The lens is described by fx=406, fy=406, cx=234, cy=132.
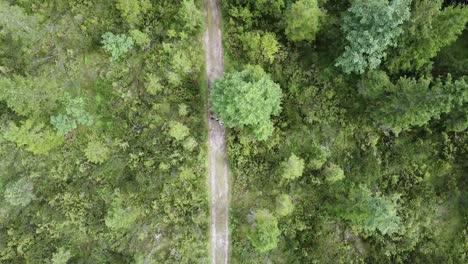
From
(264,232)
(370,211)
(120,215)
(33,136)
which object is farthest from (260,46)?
(33,136)

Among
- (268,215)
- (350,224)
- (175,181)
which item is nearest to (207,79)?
(175,181)

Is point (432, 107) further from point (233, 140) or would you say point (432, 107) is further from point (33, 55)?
point (33, 55)

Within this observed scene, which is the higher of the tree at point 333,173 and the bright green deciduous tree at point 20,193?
the tree at point 333,173

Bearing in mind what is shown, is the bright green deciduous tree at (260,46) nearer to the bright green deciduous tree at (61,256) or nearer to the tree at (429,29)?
the tree at (429,29)

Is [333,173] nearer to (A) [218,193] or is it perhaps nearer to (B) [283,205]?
(B) [283,205]

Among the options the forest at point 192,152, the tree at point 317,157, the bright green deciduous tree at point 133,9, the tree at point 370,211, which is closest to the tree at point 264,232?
the forest at point 192,152
